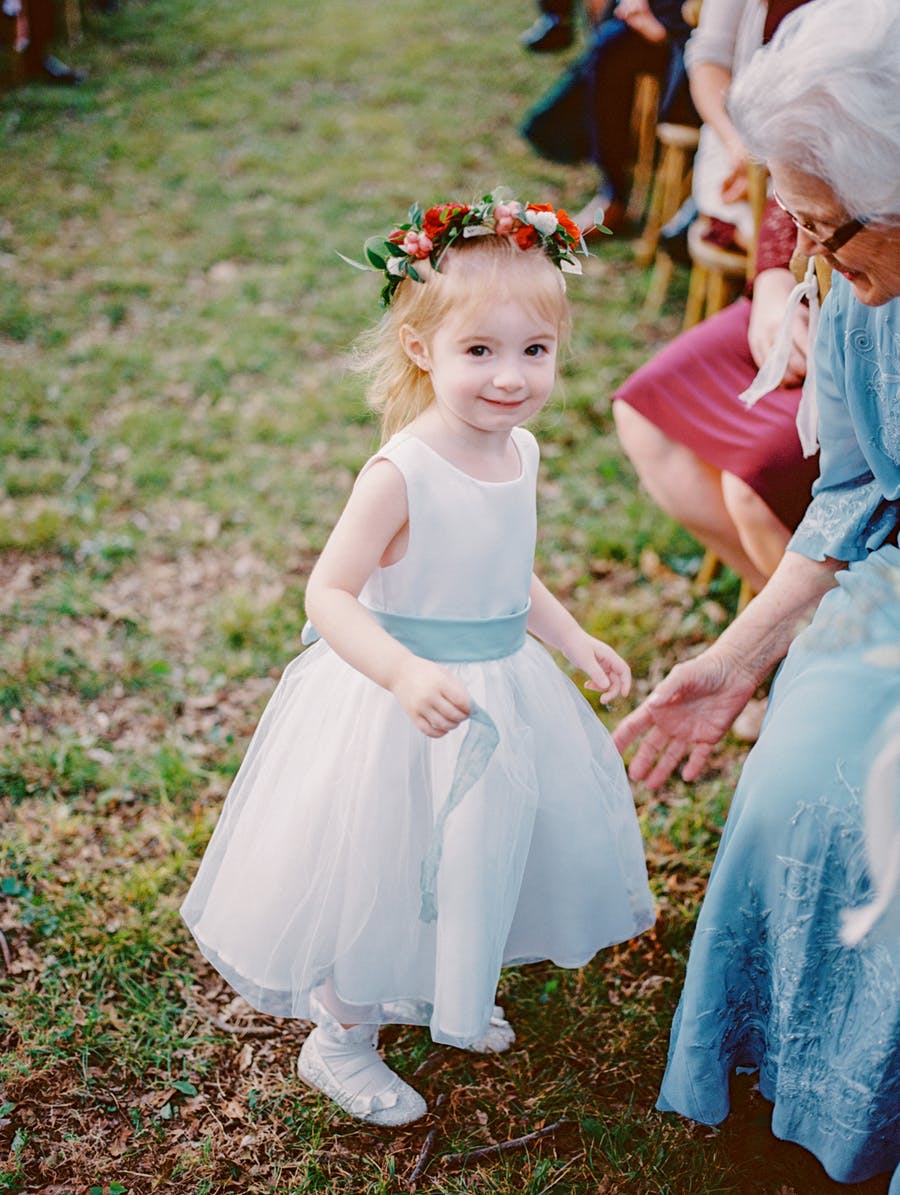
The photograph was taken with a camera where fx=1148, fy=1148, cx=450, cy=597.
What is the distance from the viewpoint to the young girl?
67.4 inches

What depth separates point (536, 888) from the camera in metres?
1.99

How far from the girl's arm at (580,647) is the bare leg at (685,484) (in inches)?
31.4

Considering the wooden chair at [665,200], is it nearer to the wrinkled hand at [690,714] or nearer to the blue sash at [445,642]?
the wrinkled hand at [690,714]

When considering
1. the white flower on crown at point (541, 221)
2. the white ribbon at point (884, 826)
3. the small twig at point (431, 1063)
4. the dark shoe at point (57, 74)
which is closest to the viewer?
the white ribbon at point (884, 826)

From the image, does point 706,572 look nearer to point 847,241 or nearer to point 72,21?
point 847,241

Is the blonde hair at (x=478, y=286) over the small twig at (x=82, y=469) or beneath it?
over

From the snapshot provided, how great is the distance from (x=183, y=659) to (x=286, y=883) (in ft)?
4.98

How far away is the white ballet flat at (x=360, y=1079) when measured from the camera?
2.03 m

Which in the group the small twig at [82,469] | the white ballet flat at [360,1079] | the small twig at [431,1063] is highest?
the white ballet flat at [360,1079]

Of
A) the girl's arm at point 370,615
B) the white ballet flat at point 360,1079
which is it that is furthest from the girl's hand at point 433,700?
the white ballet flat at point 360,1079

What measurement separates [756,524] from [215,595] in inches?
69.2

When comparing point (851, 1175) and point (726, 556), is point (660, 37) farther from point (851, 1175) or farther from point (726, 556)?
point (851, 1175)

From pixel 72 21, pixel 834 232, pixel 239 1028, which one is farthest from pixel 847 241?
pixel 72 21

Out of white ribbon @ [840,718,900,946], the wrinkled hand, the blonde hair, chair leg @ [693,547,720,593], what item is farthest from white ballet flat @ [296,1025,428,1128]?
chair leg @ [693,547,720,593]
